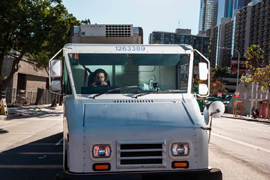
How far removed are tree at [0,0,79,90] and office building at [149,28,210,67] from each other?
139056 millimetres

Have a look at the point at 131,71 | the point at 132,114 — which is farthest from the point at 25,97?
the point at 132,114

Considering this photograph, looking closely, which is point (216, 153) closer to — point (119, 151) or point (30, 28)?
point (119, 151)

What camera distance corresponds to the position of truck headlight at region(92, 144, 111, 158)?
159 inches

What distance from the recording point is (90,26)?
7.59m

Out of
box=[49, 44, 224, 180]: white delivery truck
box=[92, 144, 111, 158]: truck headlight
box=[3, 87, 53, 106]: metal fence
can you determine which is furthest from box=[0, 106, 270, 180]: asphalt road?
box=[3, 87, 53, 106]: metal fence

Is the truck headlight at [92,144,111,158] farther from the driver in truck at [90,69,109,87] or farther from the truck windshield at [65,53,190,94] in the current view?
the driver in truck at [90,69,109,87]

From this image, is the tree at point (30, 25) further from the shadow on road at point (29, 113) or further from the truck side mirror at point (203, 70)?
the truck side mirror at point (203, 70)

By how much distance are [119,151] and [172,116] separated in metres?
0.94

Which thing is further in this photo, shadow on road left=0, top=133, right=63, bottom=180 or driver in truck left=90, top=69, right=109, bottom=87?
shadow on road left=0, top=133, right=63, bottom=180

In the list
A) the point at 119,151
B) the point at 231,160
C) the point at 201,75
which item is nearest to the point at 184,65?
the point at 201,75

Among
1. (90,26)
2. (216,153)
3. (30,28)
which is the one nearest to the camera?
(90,26)

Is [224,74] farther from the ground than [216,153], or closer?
farther from the ground

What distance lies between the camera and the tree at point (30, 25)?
23.5 metres

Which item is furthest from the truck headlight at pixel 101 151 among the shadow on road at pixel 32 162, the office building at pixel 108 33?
the office building at pixel 108 33
